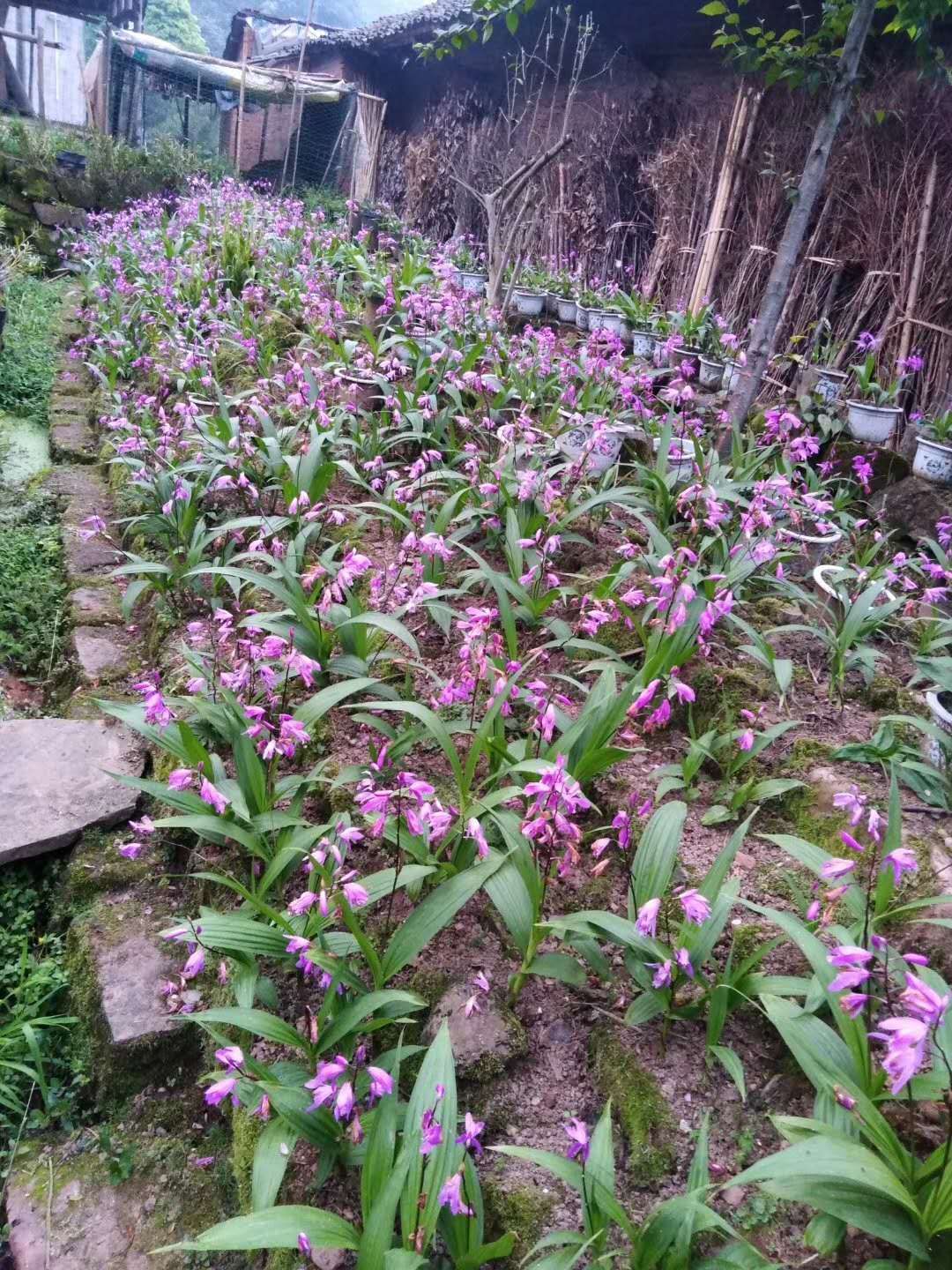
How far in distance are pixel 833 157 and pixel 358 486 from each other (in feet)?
14.9

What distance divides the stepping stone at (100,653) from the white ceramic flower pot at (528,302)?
18.2 ft

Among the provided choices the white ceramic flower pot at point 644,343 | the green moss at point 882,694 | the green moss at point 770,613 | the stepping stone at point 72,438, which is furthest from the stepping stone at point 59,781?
the white ceramic flower pot at point 644,343

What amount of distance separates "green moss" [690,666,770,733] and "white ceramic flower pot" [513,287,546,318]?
5.95m

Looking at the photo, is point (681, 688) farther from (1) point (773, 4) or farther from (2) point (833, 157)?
(1) point (773, 4)

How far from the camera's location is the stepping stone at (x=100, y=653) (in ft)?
10.4

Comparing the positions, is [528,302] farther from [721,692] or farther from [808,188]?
[721,692]

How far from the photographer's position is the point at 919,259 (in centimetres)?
557

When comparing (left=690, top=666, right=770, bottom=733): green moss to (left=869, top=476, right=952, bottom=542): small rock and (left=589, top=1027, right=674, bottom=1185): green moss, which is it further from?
(left=869, top=476, right=952, bottom=542): small rock

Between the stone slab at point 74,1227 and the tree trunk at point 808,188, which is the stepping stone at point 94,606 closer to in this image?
the stone slab at point 74,1227

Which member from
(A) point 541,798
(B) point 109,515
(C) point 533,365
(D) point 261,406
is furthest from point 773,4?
(A) point 541,798

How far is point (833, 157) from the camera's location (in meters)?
6.18

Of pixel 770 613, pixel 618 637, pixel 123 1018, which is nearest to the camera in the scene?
pixel 123 1018

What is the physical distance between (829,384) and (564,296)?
10.6 feet

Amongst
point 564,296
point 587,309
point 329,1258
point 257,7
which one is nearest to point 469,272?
point 564,296
